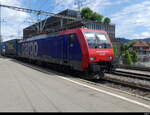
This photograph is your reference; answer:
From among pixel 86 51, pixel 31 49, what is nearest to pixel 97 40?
pixel 86 51

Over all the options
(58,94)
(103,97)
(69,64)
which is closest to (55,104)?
(58,94)

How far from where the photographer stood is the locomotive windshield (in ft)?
35.1

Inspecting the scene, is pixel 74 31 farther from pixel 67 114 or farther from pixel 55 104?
pixel 67 114

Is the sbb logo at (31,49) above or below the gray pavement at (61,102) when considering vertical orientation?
above

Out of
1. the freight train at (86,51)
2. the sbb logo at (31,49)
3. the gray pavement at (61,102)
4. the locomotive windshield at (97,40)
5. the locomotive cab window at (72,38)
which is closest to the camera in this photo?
the gray pavement at (61,102)

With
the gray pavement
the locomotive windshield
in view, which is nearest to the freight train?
the locomotive windshield

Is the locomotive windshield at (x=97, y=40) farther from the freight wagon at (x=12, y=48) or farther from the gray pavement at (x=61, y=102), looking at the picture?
the freight wagon at (x=12, y=48)

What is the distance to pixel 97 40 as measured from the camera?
11094 mm

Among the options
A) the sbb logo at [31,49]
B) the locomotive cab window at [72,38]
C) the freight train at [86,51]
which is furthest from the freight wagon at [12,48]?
the locomotive cab window at [72,38]

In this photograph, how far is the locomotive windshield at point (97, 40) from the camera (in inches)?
421

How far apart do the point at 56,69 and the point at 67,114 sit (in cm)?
989

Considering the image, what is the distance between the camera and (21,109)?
512cm

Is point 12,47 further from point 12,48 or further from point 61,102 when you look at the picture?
point 61,102

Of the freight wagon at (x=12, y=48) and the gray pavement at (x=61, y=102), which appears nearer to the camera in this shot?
the gray pavement at (x=61, y=102)
